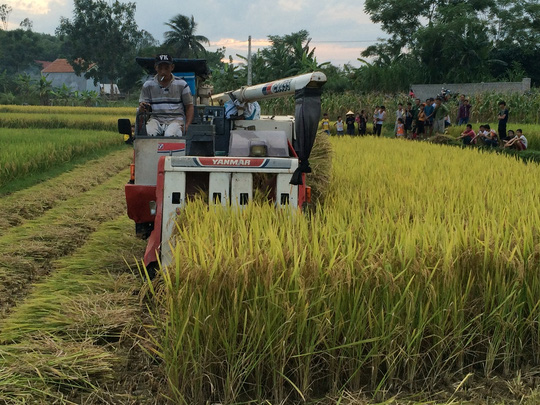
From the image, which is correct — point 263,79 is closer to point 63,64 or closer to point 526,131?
point 526,131

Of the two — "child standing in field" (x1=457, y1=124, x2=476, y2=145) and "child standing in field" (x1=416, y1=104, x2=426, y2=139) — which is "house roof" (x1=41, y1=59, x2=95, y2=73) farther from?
"child standing in field" (x1=457, y1=124, x2=476, y2=145)

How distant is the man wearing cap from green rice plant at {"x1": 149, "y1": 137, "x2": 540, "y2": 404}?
104 inches

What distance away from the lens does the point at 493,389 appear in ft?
10.2

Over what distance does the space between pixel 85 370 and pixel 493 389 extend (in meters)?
2.32

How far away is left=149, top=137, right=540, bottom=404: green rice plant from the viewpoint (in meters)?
2.86

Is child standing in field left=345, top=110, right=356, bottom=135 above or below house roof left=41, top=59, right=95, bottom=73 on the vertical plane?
below

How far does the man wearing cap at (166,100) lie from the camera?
591 centimetres

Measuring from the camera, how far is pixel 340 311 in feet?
9.73

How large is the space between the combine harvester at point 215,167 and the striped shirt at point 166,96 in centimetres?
18

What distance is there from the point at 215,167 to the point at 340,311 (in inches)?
76.3

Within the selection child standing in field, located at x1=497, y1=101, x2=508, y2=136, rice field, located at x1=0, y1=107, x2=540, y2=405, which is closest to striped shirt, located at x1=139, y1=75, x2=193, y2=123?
rice field, located at x1=0, y1=107, x2=540, y2=405

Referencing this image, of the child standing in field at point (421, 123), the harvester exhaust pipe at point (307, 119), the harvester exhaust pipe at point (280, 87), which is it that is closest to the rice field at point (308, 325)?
the harvester exhaust pipe at point (307, 119)

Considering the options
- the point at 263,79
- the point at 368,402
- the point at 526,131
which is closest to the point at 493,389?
the point at 368,402

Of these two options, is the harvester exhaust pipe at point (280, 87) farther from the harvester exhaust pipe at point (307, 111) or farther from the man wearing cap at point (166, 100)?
the man wearing cap at point (166, 100)
